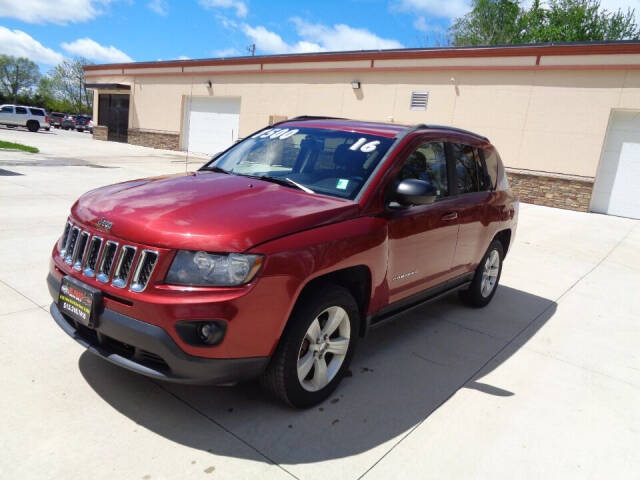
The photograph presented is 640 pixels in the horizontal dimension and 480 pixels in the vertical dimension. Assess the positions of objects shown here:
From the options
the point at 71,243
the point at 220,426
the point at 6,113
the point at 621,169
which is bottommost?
the point at 220,426

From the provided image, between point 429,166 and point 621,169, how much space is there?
13.0 meters

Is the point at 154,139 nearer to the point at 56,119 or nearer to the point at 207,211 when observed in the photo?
the point at 56,119

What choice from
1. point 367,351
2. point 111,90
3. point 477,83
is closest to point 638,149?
point 477,83

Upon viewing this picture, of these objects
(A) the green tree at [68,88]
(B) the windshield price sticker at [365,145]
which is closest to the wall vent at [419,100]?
(B) the windshield price sticker at [365,145]

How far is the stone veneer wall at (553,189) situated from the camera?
14867 mm

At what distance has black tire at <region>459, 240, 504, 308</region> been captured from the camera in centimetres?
510

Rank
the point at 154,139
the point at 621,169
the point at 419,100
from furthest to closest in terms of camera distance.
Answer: the point at 154,139 < the point at 419,100 < the point at 621,169

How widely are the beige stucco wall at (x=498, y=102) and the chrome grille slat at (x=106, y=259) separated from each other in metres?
15.1


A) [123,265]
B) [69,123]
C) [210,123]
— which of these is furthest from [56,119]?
[123,265]

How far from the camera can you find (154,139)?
29.3m

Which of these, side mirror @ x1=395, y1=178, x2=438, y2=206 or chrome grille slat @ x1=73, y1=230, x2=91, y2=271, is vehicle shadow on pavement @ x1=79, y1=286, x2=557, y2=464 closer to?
chrome grille slat @ x1=73, y1=230, x2=91, y2=271

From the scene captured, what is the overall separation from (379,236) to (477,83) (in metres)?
15.2

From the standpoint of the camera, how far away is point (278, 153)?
3973 mm

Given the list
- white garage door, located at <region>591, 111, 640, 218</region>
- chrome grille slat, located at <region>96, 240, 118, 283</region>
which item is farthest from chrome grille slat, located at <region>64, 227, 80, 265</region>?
white garage door, located at <region>591, 111, 640, 218</region>
